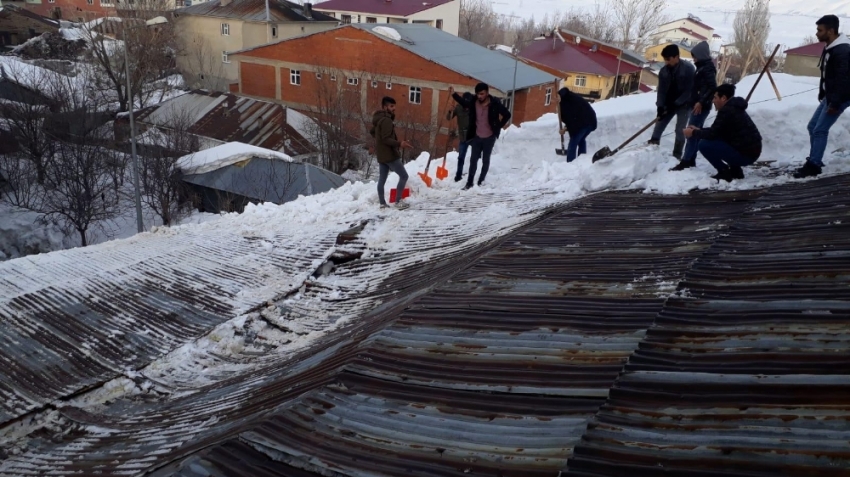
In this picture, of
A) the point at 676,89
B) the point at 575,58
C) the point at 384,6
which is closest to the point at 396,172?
the point at 676,89

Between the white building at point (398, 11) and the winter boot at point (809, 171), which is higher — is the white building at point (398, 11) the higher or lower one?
the higher one

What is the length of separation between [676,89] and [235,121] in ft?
76.7

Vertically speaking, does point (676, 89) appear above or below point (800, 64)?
below

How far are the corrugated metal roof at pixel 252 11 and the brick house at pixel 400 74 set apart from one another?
33.9 ft

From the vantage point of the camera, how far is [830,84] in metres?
6.39

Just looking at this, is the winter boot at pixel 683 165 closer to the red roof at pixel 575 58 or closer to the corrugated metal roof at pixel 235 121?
the corrugated metal roof at pixel 235 121

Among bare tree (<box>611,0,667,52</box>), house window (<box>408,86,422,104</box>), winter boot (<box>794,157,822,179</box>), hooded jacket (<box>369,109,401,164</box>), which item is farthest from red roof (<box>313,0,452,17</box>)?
winter boot (<box>794,157,822,179</box>)

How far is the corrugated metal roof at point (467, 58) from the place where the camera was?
28.2 meters

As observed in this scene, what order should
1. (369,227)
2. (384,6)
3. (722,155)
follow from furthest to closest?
(384,6)
(369,227)
(722,155)

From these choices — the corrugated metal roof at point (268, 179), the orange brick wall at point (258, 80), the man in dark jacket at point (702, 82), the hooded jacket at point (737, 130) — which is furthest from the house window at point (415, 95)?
the hooded jacket at point (737, 130)

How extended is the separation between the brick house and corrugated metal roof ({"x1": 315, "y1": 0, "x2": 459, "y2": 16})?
53.9 ft

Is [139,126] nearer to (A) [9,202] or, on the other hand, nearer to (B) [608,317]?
(A) [9,202]

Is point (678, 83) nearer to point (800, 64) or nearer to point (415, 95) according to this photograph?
point (800, 64)

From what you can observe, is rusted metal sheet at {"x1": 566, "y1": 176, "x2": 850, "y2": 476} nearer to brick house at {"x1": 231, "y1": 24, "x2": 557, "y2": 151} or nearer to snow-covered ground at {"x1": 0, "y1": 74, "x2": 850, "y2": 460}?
snow-covered ground at {"x1": 0, "y1": 74, "x2": 850, "y2": 460}
